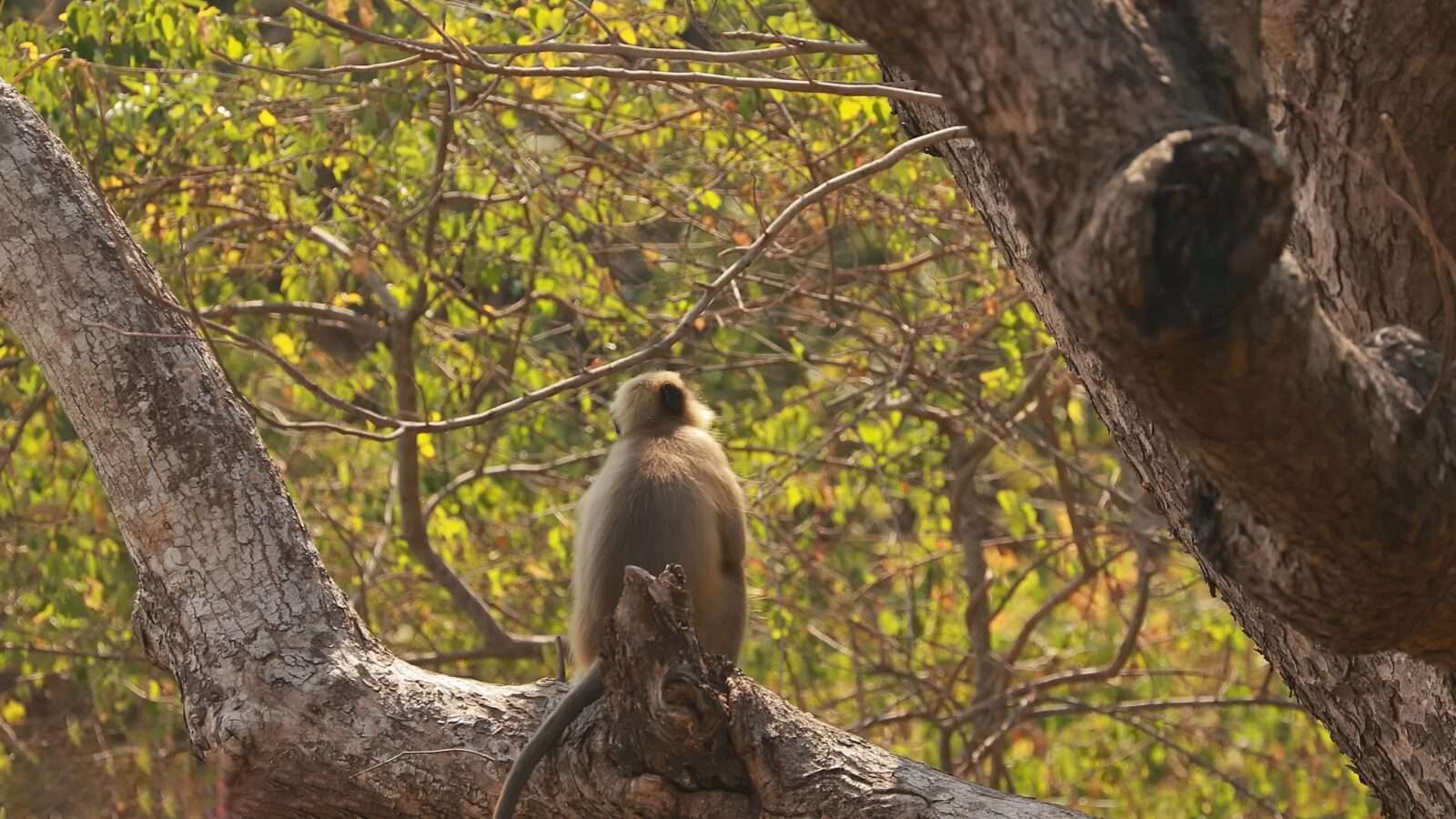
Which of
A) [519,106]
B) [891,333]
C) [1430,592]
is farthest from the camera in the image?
[891,333]

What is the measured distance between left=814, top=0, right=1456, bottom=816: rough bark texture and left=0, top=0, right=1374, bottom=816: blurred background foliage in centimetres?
236

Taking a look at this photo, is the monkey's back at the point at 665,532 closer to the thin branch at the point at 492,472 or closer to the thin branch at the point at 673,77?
the thin branch at the point at 673,77

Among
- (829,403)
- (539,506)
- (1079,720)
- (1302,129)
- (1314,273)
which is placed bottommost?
(1079,720)

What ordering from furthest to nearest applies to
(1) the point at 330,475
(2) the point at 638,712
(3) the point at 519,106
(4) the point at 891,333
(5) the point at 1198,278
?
(1) the point at 330,475
(4) the point at 891,333
(3) the point at 519,106
(2) the point at 638,712
(5) the point at 1198,278

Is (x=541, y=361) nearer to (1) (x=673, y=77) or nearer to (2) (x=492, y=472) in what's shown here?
(2) (x=492, y=472)

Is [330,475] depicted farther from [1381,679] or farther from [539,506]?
[1381,679]

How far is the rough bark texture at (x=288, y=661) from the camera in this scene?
7.60ft

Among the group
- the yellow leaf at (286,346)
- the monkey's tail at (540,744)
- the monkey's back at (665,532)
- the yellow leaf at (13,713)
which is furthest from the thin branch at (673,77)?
the yellow leaf at (13,713)

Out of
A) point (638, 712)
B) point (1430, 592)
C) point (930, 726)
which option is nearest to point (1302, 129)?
point (1430, 592)

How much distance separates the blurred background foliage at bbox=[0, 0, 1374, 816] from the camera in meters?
4.80

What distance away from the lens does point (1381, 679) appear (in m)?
2.11

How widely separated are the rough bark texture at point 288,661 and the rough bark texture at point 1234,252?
0.77 metres

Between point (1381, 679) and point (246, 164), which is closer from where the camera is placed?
point (1381, 679)

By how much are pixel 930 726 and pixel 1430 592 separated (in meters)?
4.49
